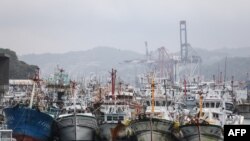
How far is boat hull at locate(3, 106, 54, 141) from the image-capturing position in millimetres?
29281

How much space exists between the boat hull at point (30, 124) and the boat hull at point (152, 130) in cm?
527

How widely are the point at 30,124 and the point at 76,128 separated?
8.71ft

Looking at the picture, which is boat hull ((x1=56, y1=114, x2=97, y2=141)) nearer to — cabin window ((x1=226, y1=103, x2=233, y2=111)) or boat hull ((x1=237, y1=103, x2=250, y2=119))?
cabin window ((x1=226, y1=103, x2=233, y2=111))

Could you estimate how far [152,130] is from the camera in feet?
91.0

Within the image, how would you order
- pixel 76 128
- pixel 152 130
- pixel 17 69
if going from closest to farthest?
pixel 152 130
pixel 76 128
pixel 17 69

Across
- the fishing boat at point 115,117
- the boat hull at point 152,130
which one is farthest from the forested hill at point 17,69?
the boat hull at point 152,130

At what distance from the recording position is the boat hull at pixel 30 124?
29.3 meters

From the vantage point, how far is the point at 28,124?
2941cm

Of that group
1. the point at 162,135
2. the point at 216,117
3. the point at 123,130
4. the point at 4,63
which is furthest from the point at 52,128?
the point at 4,63

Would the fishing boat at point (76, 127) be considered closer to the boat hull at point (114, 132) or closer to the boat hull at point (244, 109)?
the boat hull at point (114, 132)

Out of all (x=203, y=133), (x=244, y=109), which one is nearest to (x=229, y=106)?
Answer: (x=244, y=109)

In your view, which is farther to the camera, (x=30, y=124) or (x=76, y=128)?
(x=30, y=124)

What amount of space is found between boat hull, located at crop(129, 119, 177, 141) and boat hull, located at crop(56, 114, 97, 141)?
2749 millimetres

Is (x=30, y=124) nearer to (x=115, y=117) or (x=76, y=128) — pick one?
(x=76, y=128)
